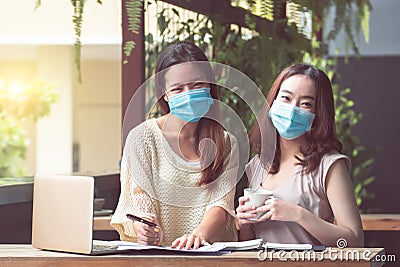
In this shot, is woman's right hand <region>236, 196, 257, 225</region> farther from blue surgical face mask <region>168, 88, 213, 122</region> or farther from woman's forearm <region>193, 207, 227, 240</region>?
blue surgical face mask <region>168, 88, 213, 122</region>

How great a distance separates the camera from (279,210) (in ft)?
7.22

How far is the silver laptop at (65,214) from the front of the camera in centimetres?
196

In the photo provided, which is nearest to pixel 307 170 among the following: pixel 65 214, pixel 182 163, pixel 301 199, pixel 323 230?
pixel 301 199

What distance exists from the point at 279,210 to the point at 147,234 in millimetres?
308

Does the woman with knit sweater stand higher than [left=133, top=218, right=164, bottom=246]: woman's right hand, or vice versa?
the woman with knit sweater

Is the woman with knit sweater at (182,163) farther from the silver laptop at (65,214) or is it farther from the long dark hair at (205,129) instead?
the silver laptop at (65,214)

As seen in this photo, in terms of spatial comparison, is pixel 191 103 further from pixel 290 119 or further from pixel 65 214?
pixel 65 214

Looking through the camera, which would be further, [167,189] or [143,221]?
[167,189]

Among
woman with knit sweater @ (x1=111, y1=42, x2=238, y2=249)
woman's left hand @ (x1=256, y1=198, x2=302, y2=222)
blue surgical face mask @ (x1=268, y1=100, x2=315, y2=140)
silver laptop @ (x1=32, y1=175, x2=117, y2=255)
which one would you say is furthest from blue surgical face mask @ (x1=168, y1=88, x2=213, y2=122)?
silver laptop @ (x1=32, y1=175, x2=117, y2=255)

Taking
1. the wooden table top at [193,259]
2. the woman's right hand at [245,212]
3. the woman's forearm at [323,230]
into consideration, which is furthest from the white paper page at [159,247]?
the woman's forearm at [323,230]

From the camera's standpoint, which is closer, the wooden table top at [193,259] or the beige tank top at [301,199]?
the wooden table top at [193,259]

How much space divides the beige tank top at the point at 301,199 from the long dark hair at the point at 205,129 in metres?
0.16

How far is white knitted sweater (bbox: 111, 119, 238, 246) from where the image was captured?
2338 mm

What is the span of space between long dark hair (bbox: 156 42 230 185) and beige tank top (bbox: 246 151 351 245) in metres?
0.16
